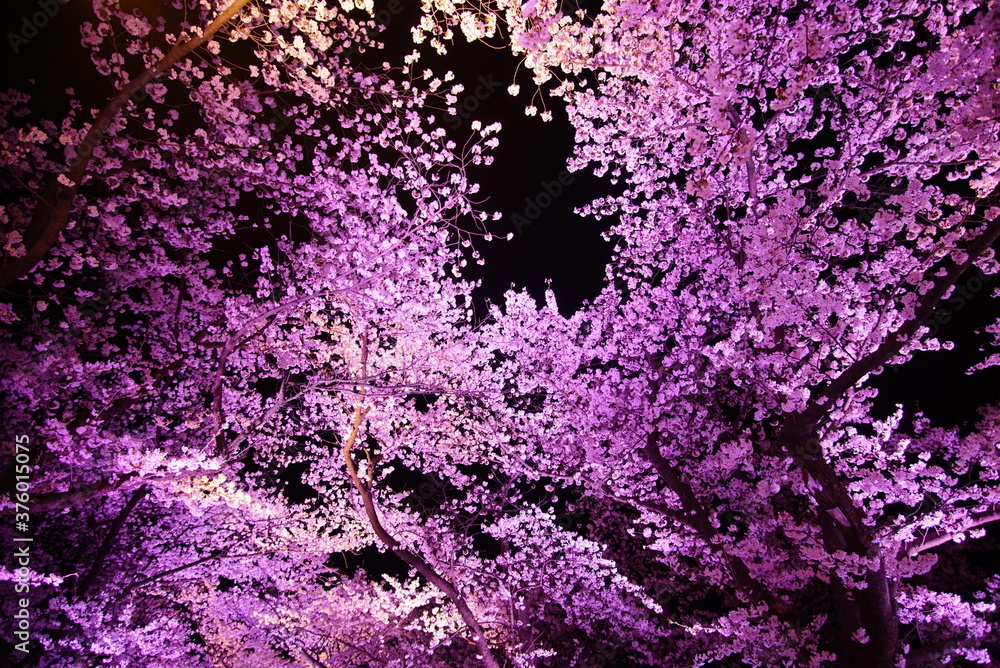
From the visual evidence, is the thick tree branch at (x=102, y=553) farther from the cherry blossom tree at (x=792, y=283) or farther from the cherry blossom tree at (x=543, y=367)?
the cherry blossom tree at (x=792, y=283)

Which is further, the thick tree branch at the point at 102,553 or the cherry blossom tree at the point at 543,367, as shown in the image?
the thick tree branch at the point at 102,553

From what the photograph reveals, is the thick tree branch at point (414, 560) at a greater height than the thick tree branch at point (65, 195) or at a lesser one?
lesser

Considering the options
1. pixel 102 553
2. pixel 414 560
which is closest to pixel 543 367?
pixel 414 560

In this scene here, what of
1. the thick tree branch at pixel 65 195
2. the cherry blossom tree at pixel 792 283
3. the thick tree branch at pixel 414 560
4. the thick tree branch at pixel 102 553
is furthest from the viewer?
the thick tree branch at pixel 102 553

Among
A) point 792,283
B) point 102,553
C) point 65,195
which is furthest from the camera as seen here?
point 102,553

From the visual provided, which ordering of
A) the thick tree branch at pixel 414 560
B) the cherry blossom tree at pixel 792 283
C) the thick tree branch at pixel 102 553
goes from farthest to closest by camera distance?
A: the thick tree branch at pixel 102 553 < the thick tree branch at pixel 414 560 < the cherry blossom tree at pixel 792 283

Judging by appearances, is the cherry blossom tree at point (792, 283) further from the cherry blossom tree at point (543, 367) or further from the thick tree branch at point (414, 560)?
the thick tree branch at point (414, 560)

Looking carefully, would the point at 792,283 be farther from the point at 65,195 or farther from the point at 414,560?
the point at 65,195

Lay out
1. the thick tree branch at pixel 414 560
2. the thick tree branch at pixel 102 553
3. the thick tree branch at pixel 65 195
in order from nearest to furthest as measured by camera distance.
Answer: the thick tree branch at pixel 65 195
the thick tree branch at pixel 414 560
the thick tree branch at pixel 102 553

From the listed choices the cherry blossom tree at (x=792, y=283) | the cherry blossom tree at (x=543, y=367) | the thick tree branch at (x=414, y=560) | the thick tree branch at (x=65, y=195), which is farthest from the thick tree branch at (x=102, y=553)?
the cherry blossom tree at (x=792, y=283)

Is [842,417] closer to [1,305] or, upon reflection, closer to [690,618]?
[690,618]

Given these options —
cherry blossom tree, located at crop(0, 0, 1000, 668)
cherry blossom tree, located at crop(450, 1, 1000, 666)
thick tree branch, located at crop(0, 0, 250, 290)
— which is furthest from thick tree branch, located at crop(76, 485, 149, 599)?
cherry blossom tree, located at crop(450, 1, 1000, 666)

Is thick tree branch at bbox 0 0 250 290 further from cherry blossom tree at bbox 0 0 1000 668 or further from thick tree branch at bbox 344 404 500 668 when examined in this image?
thick tree branch at bbox 344 404 500 668

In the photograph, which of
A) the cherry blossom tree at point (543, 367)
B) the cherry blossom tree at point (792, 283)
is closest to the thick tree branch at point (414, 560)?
the cherry blossom tree at point (543, 367)
